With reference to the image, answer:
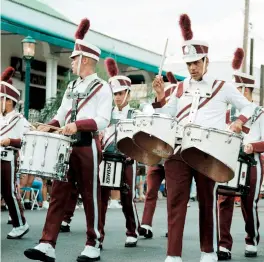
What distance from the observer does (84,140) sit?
23.1 feet

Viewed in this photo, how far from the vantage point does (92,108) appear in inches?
279

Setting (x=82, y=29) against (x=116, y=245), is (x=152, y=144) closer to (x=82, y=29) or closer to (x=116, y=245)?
(x=82, y=29)

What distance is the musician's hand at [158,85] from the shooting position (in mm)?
6363

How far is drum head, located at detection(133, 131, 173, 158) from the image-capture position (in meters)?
6.19

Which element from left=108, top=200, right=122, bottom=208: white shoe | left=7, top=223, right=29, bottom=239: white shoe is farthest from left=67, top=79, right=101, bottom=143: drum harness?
left=108, top=200, right=122, bottom=208: white shoe

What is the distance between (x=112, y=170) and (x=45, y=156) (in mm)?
2218

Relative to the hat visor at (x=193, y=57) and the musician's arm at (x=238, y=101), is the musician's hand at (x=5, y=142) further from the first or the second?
the musician's arm at (x=238, y=101)

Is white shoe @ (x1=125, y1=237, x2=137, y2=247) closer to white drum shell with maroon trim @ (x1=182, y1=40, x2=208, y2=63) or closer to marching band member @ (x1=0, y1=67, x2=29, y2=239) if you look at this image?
marching band member @ (x1=0, y1=67, x2=29, y2=239)

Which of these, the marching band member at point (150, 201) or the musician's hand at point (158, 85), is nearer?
the musician's hand at point (158, 85)

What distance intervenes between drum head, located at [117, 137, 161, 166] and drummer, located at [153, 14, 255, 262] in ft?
0.53

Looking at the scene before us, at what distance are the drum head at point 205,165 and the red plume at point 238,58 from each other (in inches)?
88.7

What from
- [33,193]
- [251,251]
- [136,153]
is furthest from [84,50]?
[33,193]

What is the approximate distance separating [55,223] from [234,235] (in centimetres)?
421

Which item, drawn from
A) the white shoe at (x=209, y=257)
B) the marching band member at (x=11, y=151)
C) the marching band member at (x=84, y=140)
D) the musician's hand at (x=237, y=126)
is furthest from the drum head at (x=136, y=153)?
the marching band member at (x=11, y=151)
